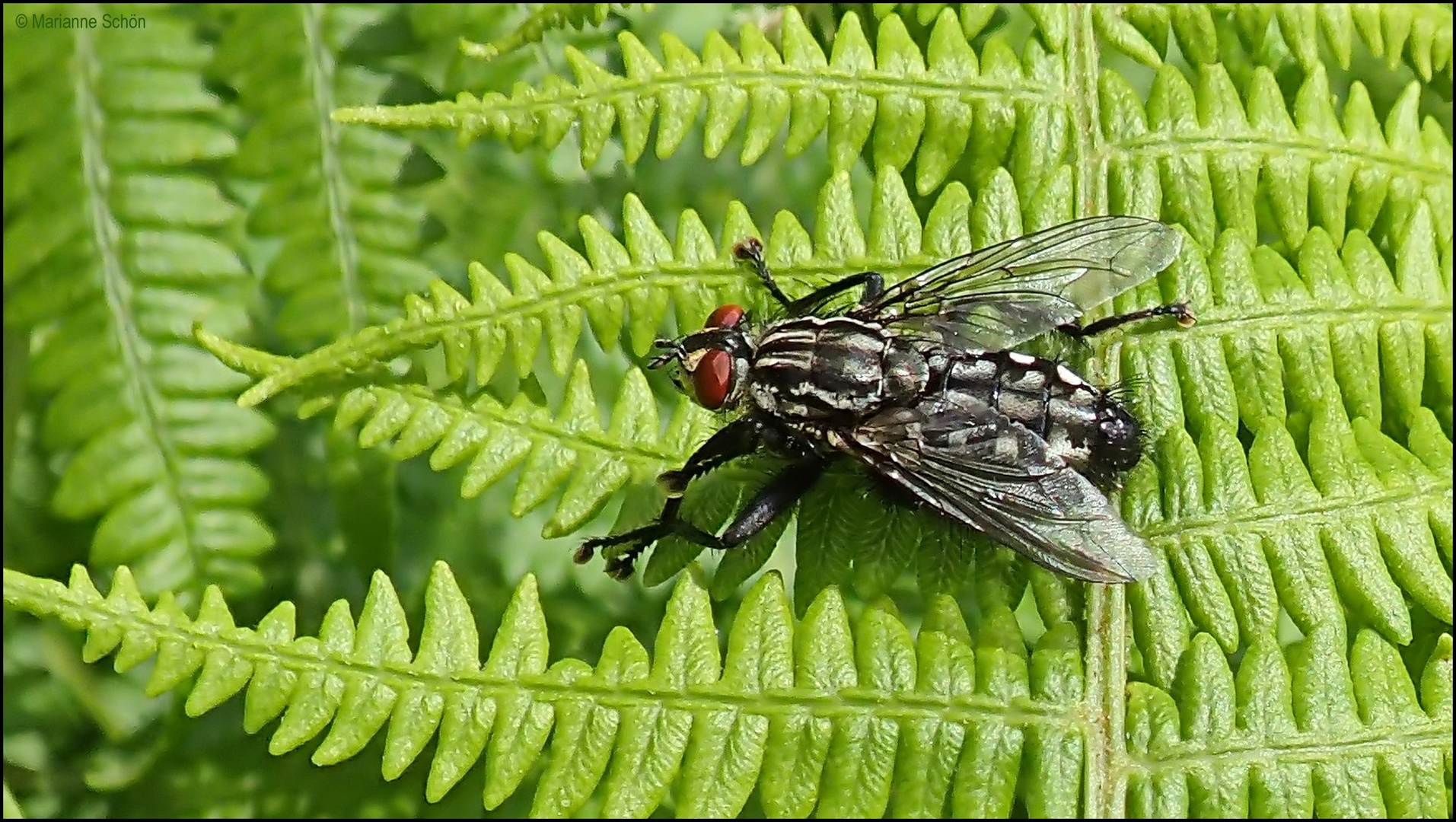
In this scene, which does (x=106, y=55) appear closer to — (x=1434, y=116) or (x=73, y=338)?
(x=73, y=338)

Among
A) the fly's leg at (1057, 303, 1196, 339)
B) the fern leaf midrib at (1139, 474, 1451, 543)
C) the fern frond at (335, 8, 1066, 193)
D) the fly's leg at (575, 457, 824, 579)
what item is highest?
the fern frond at (335, 8, 1066, 193)

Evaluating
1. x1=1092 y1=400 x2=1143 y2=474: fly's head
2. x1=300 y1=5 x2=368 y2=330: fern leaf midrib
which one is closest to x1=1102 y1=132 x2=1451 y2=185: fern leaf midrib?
x1=1092 y1=400 x2=1143 y2=474: fly's head

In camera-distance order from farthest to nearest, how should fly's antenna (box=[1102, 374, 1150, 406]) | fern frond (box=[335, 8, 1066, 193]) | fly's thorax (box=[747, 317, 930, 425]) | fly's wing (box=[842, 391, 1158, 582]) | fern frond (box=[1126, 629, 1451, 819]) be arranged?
fly's thorax (box=[747, 317, 930, 425]) → fern frond (box=[335, 8, 1066, 193]) → fly's antenna (box=[1102, 374, 1150, 406]) → fly's wing (box=[842, 391, 1158, 582]) → fern frond (box=[1126, 629, 1451, 819])

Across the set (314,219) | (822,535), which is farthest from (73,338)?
(822,535)

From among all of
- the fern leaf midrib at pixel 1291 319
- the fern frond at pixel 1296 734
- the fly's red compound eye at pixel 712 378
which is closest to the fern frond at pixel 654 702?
the fern frond at pixel 1296 734

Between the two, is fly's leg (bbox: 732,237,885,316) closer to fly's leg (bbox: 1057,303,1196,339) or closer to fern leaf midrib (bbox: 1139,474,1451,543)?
fly's leg (bbox: 1057,303,1196,339)

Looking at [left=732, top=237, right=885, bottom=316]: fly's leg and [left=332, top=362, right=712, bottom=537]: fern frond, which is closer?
[left=332, top=362, right=712, bottom=537]: fern frond

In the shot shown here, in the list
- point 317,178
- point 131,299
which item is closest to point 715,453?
point 317,178
